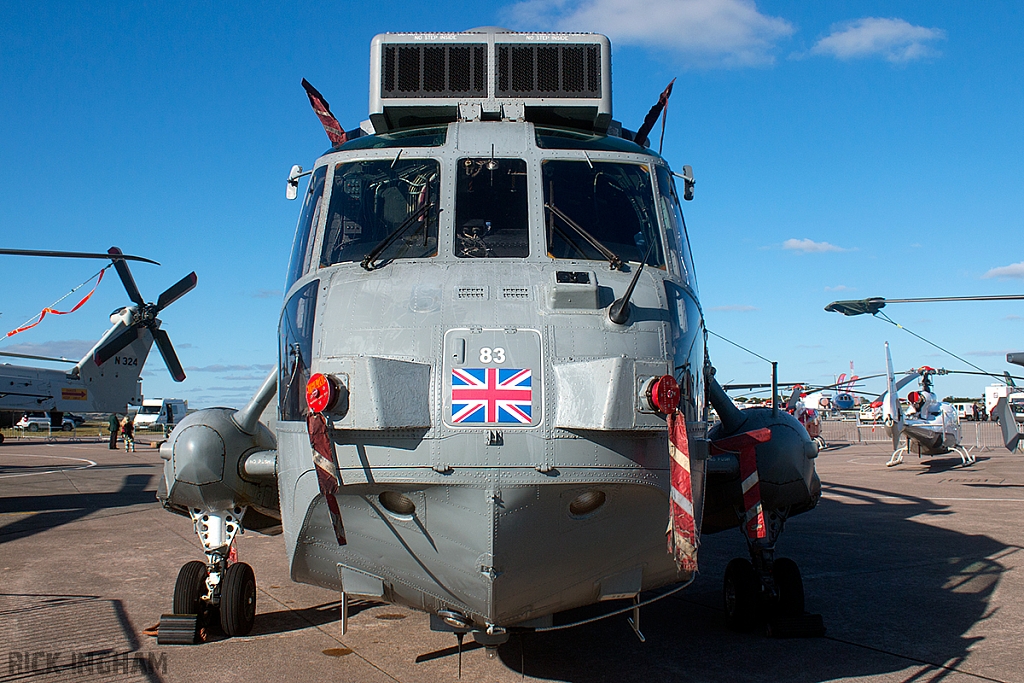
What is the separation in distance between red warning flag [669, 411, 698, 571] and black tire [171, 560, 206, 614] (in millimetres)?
4184

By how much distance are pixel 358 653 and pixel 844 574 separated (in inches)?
224

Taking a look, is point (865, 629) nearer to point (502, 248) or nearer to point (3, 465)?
point (502, 248)

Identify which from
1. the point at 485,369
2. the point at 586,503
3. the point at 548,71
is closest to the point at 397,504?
the point at 485,369

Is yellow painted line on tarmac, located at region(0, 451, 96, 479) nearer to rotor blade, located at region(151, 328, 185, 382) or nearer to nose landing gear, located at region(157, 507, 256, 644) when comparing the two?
rotor blade, located at region(151, 328, 185, 382)

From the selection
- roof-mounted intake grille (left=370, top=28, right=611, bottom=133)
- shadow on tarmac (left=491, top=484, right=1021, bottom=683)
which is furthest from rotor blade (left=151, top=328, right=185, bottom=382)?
roof-mounted intake grille (left=370, top=28, right=611, bottom=133)

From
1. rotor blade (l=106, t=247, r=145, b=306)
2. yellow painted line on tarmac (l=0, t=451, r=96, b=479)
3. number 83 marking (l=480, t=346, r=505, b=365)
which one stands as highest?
rotor blade (l=106, t=247, r=145, b=306)

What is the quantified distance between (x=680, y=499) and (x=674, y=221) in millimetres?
2233

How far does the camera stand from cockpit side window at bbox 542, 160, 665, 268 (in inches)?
190

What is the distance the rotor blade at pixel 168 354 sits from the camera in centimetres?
2628

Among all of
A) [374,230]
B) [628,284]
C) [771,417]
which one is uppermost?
[374,230]

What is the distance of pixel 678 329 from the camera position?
454 cm

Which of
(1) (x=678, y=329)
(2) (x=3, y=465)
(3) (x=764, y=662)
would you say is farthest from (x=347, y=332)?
(2) (x=3, y=465)

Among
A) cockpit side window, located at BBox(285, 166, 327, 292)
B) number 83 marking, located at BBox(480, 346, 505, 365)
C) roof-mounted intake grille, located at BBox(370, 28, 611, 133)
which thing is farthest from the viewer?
roof-mounted intake grille, located at BBox(370, 28, 611, 133)

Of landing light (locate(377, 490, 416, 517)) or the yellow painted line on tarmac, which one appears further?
the yellow painted line on tarmac
